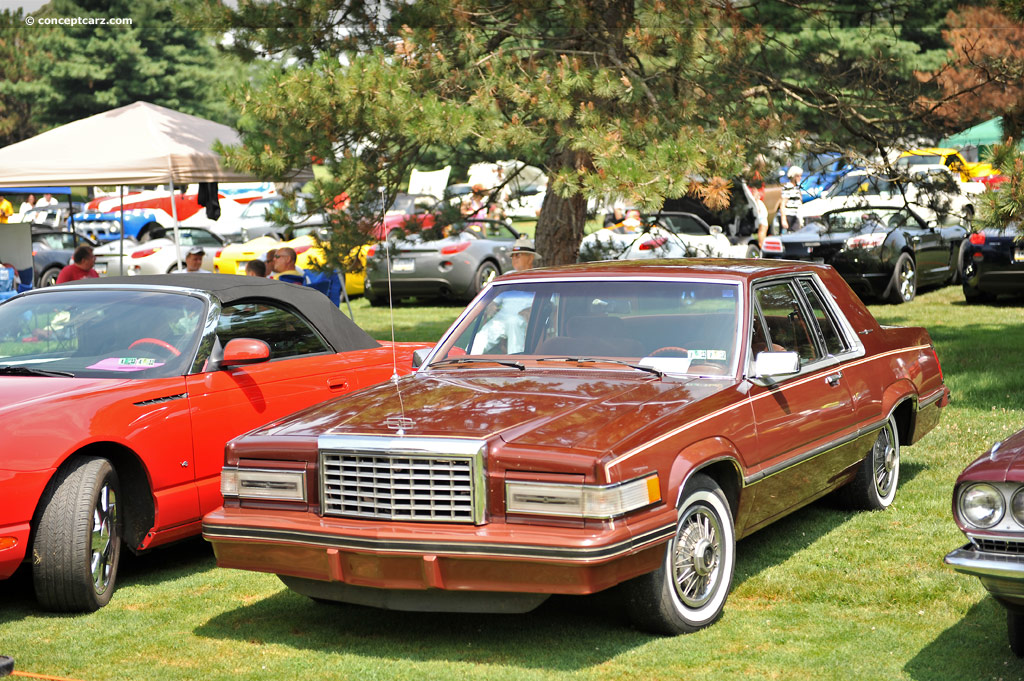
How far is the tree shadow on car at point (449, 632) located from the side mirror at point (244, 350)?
135 cm

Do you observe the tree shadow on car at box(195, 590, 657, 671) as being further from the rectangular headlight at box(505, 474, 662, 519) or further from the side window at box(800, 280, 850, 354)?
the side window at box(800, 280, 850, 354)

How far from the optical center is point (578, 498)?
14.8 feet

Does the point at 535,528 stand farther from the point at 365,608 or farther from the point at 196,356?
the point at 196,356

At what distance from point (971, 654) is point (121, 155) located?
10184 mm

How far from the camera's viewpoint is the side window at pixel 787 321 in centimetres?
612

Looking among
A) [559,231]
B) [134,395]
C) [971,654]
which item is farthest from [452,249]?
[971,654]

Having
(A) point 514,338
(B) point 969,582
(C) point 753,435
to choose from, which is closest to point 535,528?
(C) point 753,435

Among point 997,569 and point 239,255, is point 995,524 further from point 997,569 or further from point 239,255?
point 239,255

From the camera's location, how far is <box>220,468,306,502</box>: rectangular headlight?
499 centimetres

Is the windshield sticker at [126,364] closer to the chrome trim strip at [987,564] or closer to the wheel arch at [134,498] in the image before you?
the wheel arch at [134,498]

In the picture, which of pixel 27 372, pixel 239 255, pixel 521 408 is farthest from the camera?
pixel 239 255

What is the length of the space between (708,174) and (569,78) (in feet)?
5.05

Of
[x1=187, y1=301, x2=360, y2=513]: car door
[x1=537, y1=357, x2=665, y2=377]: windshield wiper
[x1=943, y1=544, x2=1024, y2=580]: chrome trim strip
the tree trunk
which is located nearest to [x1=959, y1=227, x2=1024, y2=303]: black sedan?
the tree trunk

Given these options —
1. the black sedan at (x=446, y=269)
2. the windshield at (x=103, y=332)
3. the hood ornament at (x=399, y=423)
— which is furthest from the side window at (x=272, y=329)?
the black sedan at (x=446, y=269)
